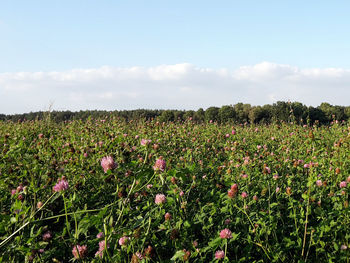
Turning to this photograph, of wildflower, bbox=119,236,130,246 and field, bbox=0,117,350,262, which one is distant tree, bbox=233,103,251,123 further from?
wildflower, bbox=119,236,130,246

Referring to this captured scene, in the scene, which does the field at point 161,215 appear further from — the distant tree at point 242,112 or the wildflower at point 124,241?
the distant tree at point 242,112

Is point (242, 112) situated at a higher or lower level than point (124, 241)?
higher

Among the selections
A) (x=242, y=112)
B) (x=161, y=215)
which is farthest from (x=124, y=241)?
(x=242, y=112)

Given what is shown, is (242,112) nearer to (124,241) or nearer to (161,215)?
(161,215)

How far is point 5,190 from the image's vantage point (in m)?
2.94

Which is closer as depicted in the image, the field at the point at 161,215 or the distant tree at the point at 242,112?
the field at the point at 161,215

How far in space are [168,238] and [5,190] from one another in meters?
1.87

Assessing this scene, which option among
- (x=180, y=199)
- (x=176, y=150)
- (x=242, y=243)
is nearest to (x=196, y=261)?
(x=242, y=243)

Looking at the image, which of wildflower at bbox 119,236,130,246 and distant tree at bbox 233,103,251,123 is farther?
distant tree at bbox 233,103,251,123

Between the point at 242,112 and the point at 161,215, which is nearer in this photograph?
the point at 161,215

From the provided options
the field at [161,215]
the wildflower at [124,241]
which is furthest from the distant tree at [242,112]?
the wildflower at [124,241]

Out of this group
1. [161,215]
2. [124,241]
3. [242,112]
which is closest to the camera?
[124,241]

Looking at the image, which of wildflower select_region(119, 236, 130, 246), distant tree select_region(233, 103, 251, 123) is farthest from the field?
distant tree select_region(233, 103, 251, 123)

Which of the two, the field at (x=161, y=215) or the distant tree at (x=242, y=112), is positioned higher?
the distant tree at (x=242, y=112)
